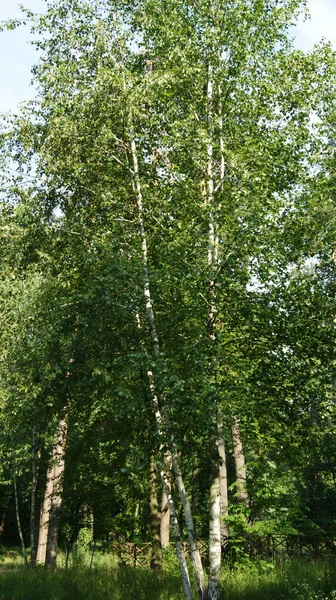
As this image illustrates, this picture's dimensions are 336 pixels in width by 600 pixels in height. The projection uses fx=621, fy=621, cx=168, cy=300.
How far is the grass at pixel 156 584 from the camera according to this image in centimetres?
1087

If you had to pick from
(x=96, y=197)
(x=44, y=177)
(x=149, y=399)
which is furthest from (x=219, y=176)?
(x=149, y=399)

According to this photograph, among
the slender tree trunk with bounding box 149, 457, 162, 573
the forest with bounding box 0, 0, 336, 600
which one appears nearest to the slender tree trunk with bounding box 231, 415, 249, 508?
the forest with bounding box 0, 0, 336, 600

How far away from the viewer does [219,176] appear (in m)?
13.7

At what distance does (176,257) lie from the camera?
37.7 ft

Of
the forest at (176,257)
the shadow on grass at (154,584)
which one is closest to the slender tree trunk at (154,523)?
the forest at (176,257)

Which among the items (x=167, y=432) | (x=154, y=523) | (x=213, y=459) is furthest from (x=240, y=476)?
(x=167, y=432)

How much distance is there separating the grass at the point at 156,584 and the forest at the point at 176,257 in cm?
7

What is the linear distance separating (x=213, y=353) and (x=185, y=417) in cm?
124

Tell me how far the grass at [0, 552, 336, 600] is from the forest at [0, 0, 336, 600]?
68mm

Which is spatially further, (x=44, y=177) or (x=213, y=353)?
(x=44, y=177)

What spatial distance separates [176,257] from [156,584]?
681cm

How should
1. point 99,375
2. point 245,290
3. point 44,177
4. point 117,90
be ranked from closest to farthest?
point 99,375, point 245,290, point 117,90, point 44,177

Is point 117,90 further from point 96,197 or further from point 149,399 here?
point 149,399

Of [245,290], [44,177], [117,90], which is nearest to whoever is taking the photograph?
[245,290]
